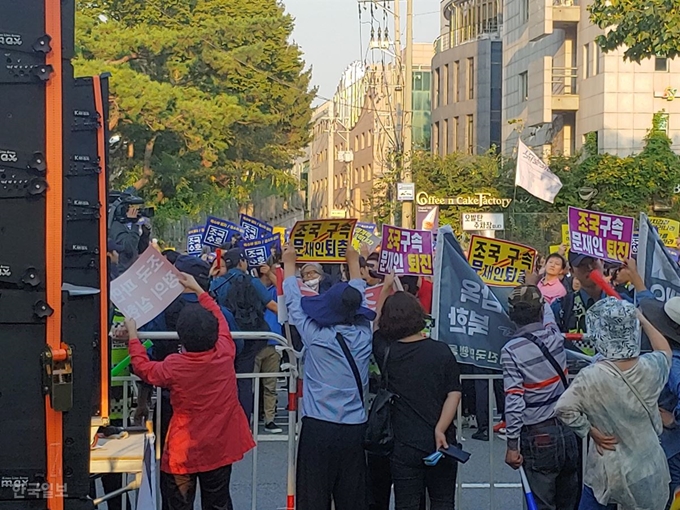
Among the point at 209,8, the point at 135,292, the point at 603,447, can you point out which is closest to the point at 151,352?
the point at 135,292

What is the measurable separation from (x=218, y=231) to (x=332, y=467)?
33.2 ft

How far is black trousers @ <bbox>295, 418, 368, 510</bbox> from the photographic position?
621cm

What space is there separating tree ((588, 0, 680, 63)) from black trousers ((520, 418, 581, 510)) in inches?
333

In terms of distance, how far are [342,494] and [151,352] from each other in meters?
1.97

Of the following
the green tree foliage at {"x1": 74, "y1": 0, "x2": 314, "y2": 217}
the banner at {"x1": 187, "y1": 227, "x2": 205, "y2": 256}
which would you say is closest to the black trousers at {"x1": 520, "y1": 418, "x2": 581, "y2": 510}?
the banner at {"x1": 187, "y1": 227, "x2": 205, "y2": 256}

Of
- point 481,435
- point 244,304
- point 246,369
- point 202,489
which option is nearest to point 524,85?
point 244,304

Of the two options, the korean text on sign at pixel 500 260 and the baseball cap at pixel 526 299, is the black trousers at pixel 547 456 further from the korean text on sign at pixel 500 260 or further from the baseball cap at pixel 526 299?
the korean text on sign at pixel 500 260

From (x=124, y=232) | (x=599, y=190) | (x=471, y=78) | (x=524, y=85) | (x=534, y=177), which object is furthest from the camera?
(x=471, y=78)

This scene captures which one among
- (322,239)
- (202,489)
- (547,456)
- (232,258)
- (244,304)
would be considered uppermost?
(322,239)

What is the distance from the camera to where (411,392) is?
6047mm

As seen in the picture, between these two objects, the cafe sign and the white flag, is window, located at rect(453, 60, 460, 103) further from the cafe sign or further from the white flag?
the white flag

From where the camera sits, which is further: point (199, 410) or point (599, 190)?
point (599, 190)

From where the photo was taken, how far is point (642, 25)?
13500 mm

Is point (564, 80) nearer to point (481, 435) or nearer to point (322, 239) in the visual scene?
point (481, 435)
